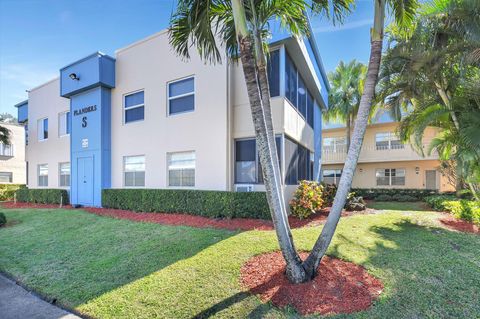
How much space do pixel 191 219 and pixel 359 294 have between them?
6.67 meters

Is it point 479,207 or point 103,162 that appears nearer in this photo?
point 479,207

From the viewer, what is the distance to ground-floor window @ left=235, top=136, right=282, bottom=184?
10398 mm

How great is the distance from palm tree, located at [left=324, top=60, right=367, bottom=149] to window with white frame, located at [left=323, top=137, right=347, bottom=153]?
2699 mm

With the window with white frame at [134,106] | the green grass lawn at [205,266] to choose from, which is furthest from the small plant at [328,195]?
the window with white frame at [134,106]

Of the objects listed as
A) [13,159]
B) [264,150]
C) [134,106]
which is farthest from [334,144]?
[13,159]

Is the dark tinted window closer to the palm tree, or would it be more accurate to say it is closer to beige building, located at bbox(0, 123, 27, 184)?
the palm tree

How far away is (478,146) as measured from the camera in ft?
26.2

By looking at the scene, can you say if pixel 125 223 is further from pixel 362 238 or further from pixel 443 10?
pixel 443 10

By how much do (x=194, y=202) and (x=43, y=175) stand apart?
47.7 ft

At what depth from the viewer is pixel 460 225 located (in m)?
8.91

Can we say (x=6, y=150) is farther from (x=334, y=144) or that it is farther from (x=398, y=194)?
(x=398, y=194)

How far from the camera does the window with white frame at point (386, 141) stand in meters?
23.5

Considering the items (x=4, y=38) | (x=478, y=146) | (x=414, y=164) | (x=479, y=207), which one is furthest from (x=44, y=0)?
(x=414, y=164)

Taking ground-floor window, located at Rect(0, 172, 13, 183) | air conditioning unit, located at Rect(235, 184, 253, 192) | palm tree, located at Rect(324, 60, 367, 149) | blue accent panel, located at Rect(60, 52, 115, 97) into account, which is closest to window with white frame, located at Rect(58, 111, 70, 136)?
blue accent panel, located at Rect(60, 52, 115, 97)
